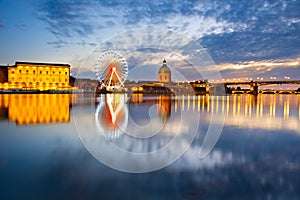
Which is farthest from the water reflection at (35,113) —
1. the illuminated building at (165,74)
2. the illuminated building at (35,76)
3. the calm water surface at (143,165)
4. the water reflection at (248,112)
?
the illuminated building at (165,74)

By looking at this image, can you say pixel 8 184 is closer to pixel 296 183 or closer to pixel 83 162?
pixel 83 162

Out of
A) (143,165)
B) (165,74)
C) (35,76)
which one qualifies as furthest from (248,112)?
(165,74)

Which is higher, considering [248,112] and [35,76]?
[35,76]

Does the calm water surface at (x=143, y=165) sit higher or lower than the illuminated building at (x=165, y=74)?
lower

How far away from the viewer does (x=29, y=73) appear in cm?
9475

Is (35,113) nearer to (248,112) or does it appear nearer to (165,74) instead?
(248,112)

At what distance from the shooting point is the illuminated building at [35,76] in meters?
91.2

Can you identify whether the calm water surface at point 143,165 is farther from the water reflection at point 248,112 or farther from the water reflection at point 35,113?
the water reflection at point 248,112

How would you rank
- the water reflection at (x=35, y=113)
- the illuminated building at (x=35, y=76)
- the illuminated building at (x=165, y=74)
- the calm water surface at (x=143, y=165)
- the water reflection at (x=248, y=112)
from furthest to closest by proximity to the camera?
1. the illuminated building at (x=165, y=74)
2. the illuminated building at (x=35, y=76)
3. the water reflection at (x=248, y=112)
4. the water reflection at (x=35, y=113)
5. the calm water surface at (x=143, y=165)

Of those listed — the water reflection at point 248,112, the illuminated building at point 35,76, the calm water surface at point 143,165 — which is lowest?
the calm water surface at point 143,165

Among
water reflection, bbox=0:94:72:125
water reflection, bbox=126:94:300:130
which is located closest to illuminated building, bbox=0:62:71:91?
water reflection, bbox=0:94:72:125

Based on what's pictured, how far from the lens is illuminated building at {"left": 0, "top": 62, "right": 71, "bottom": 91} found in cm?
9125

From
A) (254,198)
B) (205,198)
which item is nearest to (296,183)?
(254,198)

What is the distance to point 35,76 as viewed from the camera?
9619cm
